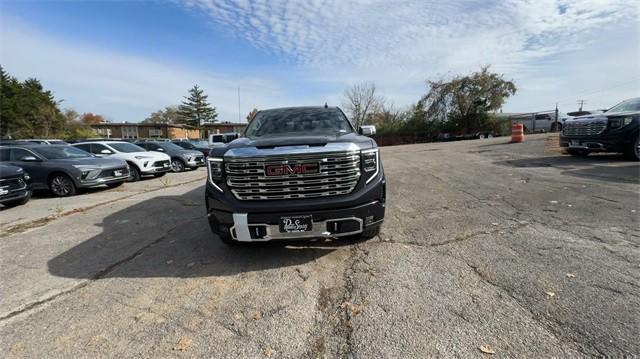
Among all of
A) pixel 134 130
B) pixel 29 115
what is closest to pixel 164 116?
pixel 134 130

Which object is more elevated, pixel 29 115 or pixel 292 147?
pixel 29 115

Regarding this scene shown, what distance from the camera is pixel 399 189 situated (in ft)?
23.8

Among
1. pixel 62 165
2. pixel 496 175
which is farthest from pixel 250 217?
pixel 62 165

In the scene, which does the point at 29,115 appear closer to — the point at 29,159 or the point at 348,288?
the point at 29,159

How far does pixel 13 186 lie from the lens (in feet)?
23.5

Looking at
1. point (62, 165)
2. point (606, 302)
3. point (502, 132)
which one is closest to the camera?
point (606, 302)

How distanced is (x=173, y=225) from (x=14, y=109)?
164ft

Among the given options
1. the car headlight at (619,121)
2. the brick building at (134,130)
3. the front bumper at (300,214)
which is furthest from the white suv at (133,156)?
the brick building at (134,130)

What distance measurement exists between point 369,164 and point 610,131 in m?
9.03

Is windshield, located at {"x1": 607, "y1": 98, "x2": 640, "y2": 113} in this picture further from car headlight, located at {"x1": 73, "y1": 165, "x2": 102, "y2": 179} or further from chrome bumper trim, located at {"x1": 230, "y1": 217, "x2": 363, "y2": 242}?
car headlight, located at {"x1": 73, "y1": 165, "x2": 102, "y2": 179}

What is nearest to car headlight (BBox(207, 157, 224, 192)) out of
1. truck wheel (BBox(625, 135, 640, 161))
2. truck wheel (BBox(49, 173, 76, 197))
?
truck wheel (BBox(49, 173, 76, 197))

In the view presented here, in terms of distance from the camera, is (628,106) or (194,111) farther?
(194,111)

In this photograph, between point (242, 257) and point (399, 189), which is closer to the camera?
point (242, 257)

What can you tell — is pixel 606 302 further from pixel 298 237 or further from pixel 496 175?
pixel 496 175
